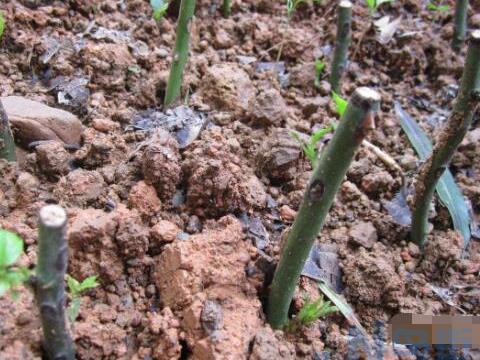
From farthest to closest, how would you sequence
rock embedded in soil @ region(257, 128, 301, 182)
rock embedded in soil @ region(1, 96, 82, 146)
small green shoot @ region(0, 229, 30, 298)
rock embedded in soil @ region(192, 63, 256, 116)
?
rock embedded in soil @ region(192, 63, 256, 116) < rock embedded in soil @ region(257, 128, 301, 182) < rock embedded in soil @ region(1, 96, 82, 146) < small green shoot @ region(0, 229, 30, 298)

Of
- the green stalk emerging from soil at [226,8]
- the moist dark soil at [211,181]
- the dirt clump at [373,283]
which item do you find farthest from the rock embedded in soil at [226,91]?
the dirt clump at [373,283]

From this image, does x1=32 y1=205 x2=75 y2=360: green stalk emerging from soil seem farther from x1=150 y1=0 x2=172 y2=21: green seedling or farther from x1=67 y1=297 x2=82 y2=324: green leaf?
x1=150 y1=0 x2=172 y2=21: green seedling

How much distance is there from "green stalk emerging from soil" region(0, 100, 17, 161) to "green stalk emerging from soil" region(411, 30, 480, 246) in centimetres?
110

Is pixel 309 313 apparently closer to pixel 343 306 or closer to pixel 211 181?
pixel 343 306

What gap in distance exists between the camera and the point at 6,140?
1.33m

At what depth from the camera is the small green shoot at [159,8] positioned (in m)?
1.86

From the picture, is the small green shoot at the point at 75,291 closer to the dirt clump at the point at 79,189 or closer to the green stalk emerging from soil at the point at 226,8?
the dirt clump at the point at 79,189

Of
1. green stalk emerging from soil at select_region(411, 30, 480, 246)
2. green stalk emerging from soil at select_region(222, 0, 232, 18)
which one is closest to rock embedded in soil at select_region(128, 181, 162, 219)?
green stalk emerging from soil at select_region(411, 30, 480, 246)

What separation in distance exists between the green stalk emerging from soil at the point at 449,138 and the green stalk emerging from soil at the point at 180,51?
2.56 feet

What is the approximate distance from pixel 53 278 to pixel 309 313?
583 mm

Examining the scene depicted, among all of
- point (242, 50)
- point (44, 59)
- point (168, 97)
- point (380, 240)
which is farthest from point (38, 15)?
point (380, 240)

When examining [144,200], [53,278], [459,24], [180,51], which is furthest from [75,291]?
[459,24]

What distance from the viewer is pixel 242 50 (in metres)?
2.00

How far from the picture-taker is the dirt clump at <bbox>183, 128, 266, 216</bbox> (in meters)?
1.35
